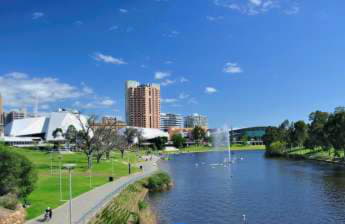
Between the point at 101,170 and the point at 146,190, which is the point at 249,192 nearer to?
the point at 146,190

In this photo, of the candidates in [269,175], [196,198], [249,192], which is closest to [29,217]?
[196,198]

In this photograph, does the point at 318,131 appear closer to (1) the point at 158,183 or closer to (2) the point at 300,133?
(2) the point at 300,133

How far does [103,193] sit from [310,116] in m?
132

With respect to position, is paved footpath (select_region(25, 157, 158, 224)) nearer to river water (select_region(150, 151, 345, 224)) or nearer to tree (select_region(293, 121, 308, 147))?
river water (select_region(150, 151, 345, 224))

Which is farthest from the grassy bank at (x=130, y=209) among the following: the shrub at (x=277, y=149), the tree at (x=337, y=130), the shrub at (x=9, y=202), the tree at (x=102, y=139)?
the shrub at (x=277, y=149)

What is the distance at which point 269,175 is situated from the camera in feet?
296

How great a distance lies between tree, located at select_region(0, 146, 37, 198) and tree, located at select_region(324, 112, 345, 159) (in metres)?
103

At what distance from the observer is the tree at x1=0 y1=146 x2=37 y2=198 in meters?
41.2

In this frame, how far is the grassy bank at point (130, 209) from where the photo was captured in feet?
127

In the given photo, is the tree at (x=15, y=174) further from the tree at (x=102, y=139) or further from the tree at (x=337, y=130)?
the tree at (x=337, y=130)

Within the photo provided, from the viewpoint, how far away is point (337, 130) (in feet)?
401

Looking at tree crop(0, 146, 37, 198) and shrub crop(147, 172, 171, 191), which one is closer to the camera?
tree crop(0, 146, 37, 198)

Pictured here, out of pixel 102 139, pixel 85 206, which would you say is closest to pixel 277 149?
pixel 102 139

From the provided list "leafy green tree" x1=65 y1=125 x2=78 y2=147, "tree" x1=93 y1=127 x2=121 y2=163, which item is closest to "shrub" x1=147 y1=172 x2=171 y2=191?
"tree" x1=93 y1=127 x2=121 y2=163
